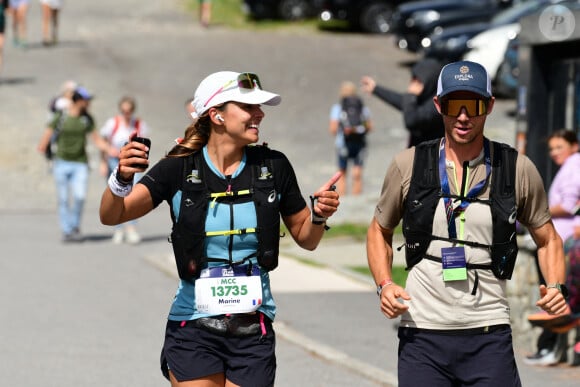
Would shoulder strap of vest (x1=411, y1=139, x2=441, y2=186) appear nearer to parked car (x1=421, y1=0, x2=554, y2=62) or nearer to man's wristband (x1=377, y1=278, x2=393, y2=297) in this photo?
man's wristband (x1=377, y1=278, x2=393, y2=297)

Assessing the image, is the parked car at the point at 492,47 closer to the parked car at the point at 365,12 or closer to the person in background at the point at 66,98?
the parked car at the point at 365,12

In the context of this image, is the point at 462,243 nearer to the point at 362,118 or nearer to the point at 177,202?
the point at 177,202

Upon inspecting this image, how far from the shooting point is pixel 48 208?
739 inches

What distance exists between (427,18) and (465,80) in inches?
861

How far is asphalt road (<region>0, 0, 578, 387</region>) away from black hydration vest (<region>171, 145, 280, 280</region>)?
3220 millimetres

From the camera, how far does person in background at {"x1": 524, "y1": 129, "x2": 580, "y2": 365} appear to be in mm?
9234

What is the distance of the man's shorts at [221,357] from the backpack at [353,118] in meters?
13.4

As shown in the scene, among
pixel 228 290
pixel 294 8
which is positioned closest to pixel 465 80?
pixel 228 290

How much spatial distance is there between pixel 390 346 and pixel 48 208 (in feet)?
32.3

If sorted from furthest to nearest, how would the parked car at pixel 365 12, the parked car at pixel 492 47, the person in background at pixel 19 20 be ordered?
the parked car at pixel 365 12 < the person in background at pixel 19 20 < the parked car at pixel 492 47

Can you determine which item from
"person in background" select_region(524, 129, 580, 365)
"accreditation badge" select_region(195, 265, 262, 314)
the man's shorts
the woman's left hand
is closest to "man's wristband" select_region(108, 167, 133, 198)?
"accreditation badge" select_region(195, 265, 262, 314)

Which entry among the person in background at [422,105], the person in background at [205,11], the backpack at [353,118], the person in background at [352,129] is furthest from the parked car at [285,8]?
the person in background at [422,105]

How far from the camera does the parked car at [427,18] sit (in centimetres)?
2689

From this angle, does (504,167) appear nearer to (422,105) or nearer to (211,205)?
(211,205)
